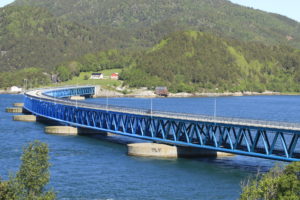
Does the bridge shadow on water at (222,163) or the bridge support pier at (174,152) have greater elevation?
the bridge support pier at (174,152)

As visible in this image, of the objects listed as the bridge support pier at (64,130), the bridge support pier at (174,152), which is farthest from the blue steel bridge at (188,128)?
the bridge support pier at (64,130)

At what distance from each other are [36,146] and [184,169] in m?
44.0

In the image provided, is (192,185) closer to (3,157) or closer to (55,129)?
(3,157)

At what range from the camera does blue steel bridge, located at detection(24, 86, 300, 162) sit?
293ft

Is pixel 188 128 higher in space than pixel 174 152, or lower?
higher

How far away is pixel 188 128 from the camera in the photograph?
107875 mm

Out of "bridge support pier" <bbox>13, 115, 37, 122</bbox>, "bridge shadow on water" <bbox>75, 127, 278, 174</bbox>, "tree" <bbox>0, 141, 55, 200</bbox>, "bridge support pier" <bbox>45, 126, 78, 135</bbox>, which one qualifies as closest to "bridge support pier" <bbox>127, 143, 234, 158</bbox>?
"bridge shadow on water" <bbox>75, 127, 278, 174</bbox>

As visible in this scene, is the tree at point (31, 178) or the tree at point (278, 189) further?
the tree at point (31, 178)

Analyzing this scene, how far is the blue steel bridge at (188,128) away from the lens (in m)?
89.3

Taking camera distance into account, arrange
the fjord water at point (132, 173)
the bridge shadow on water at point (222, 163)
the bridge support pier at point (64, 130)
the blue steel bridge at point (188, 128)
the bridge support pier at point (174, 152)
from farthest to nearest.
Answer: the bridge support pier at point (64, 130), the bridge support pier at point (174, 152), the bridge shadow on water at point (222, 163), the blue steel bridge at point (188, 128), the fjord water at point (132, 173)

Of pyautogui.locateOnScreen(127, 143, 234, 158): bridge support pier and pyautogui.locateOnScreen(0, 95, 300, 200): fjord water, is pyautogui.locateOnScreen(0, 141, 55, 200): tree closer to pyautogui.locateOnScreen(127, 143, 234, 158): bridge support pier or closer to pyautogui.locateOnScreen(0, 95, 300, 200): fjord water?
pyautogui.locateOnScreen(0, 95, 300, 200): fjord water

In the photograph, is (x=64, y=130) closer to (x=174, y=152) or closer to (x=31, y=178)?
(x=174, y=152)

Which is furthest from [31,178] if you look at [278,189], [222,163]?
[222,163]

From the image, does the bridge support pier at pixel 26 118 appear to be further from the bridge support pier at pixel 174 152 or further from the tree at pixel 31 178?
the tree at pixel 31 178
